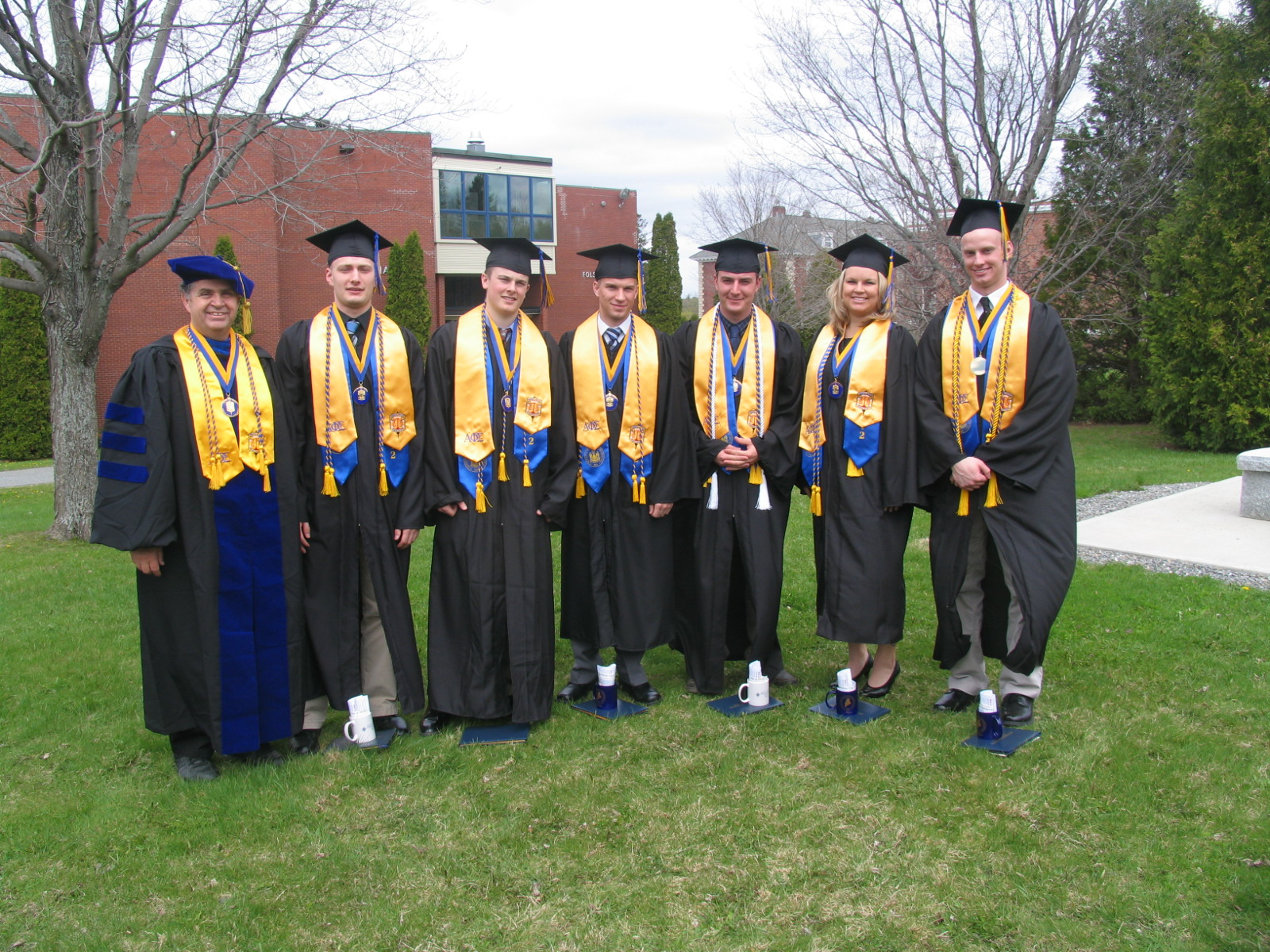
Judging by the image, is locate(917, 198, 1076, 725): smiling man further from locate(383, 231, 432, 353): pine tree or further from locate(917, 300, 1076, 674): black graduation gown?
locate(383, 231, 432, 353): pine tree

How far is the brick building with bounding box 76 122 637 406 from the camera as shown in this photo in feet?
67.2

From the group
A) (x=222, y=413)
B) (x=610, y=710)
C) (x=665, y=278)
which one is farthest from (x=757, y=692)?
(x=665, y=278)

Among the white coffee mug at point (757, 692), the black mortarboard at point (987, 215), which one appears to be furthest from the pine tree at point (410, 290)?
the black mortarboard at point (987, 215)

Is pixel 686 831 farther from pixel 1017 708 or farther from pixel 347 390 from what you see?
pixel 347 390

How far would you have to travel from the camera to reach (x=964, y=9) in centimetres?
992

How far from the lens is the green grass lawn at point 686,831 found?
2709 millimetres

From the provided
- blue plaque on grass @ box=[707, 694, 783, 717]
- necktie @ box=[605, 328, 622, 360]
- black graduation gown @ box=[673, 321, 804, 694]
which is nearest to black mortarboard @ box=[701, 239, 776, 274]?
black graduation gown @ box=[673, 321, 804, 694]

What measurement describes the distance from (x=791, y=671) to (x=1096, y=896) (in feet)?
7.39

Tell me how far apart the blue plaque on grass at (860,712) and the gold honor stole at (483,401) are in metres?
1.74

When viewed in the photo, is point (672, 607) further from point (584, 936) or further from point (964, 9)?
point (964, 9)

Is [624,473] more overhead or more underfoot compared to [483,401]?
more underfoot

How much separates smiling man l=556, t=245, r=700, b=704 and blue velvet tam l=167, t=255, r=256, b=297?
1513mm

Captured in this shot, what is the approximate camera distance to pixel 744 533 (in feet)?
15.0

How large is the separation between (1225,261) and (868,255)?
1174 cm
